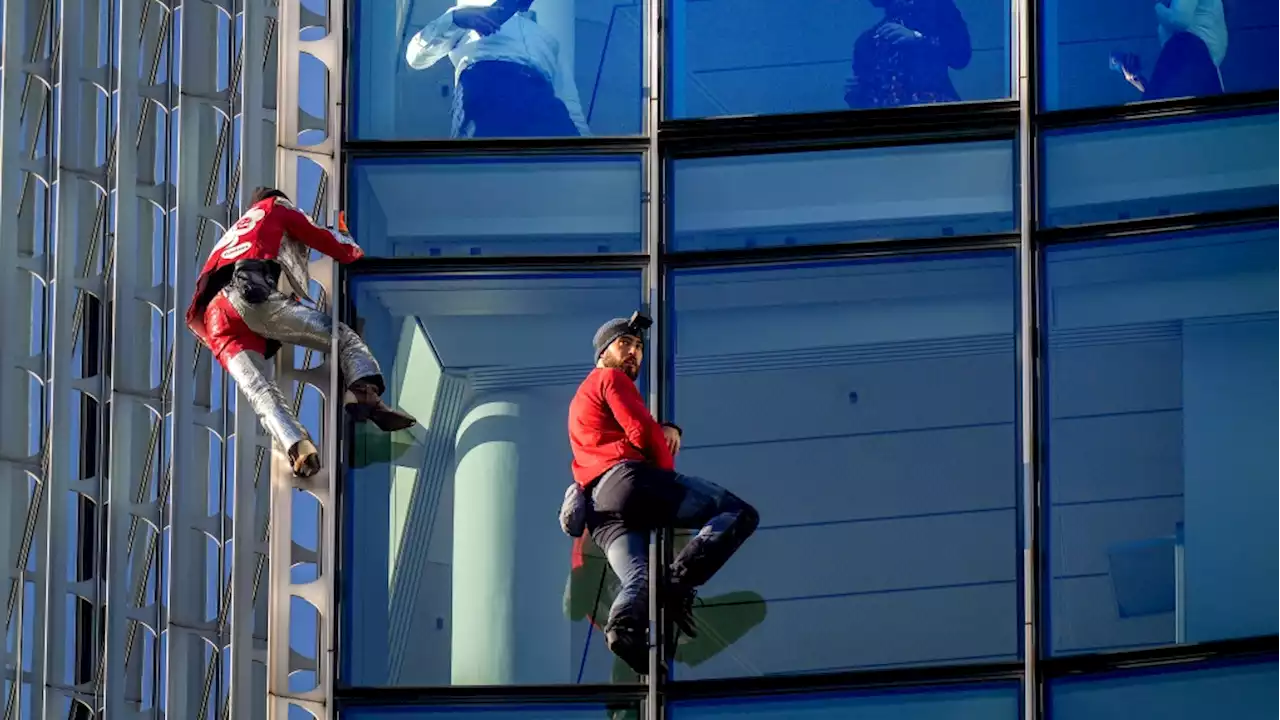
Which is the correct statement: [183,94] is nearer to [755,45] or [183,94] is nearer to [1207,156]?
[755,45]

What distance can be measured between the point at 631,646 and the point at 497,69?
166 inches

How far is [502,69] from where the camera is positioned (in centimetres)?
2289

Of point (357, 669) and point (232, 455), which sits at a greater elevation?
point (232, 455)

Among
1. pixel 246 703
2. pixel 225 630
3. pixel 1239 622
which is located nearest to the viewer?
pixel 1239 622

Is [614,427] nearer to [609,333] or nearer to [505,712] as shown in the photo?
[609,333]

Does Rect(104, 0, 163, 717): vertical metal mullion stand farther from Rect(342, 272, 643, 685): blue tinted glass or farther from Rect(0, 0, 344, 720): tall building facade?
Rect(342, 272, 643, 685): blue tinted glass

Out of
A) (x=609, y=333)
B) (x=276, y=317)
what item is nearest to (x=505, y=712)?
(x=609, y=333)

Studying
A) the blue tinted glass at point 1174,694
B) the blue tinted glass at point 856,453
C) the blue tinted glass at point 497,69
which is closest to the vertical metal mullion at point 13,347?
the blue tinted glass at point 497,69

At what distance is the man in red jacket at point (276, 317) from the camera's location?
22188mm

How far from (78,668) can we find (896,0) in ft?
32.0

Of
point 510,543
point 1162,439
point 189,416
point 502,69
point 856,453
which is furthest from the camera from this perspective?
point 189,416

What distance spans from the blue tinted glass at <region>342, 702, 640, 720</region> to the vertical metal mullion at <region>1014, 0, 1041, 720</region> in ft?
8.71

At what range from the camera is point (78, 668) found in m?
27.8

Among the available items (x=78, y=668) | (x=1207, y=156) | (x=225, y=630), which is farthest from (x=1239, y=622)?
(x=78, y=668)
